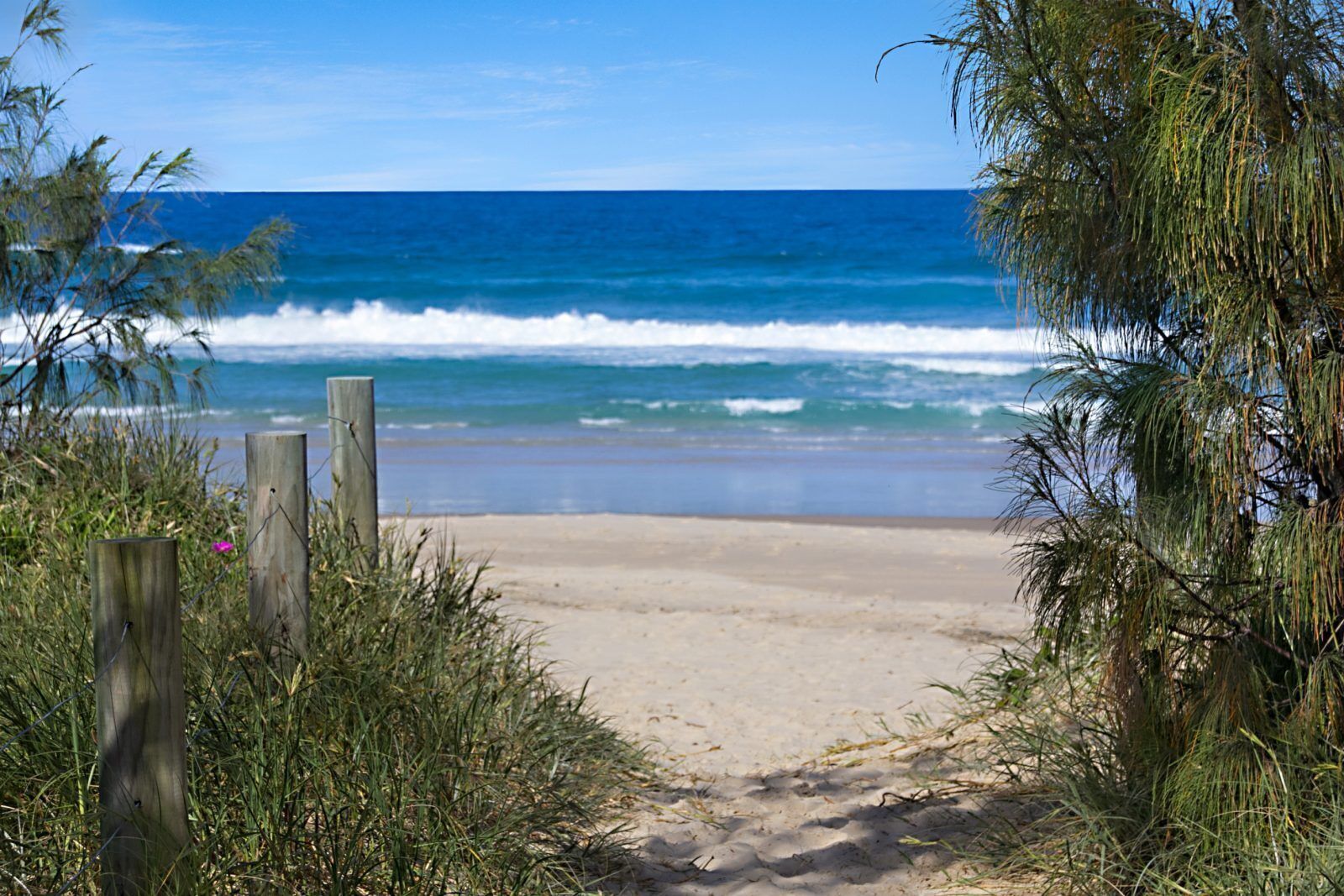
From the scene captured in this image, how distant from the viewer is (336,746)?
11.5 feet

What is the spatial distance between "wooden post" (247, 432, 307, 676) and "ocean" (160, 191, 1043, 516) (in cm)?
236

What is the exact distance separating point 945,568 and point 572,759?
5624 millimetres

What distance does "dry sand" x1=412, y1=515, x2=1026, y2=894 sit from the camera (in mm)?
4094

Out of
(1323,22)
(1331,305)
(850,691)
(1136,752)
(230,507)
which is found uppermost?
(1323,22)

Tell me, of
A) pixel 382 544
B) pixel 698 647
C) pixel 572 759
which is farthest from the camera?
pixel 698 647

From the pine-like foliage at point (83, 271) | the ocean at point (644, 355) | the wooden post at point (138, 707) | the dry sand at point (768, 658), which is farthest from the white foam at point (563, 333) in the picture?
the wooden post at point (138, 707)

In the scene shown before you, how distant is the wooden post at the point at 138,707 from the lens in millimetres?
2365

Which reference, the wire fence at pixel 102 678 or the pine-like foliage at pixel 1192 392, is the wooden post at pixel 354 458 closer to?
the wire fence at pixel 102 678

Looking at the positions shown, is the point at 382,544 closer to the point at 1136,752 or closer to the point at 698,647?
the point at 698,647

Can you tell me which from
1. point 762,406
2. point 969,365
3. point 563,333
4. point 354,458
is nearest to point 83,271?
point 354,458

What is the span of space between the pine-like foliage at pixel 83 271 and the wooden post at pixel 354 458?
2102mm

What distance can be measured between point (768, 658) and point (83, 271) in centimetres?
472

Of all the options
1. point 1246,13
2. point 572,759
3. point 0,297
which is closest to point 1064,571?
point 1246,13

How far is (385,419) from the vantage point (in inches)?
737
